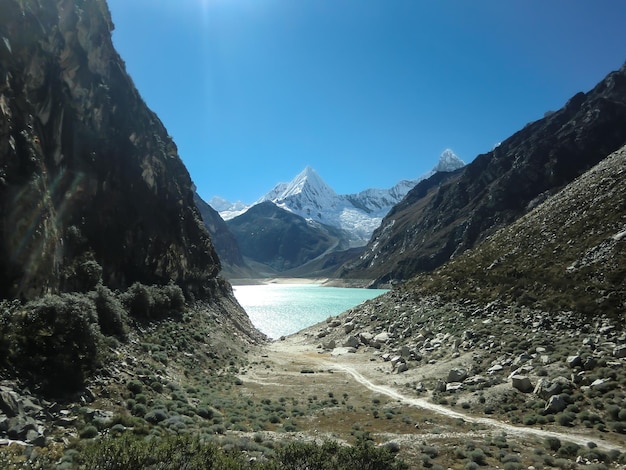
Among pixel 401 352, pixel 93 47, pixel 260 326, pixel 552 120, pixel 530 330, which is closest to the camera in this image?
pixel 530 330

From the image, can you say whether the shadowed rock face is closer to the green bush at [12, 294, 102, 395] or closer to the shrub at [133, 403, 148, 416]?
the green bush at [12, 294, 102, 395]

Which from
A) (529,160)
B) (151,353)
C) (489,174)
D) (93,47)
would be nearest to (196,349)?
(151,353)

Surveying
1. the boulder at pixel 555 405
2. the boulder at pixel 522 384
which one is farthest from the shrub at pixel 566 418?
the boulder at pixel 522 384

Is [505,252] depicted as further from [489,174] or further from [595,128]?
[489,174]

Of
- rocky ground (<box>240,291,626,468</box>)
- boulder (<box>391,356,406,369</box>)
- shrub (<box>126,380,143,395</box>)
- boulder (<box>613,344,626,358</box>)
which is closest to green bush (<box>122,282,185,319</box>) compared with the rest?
rocky ground (<box>240,291,626,468</box>)

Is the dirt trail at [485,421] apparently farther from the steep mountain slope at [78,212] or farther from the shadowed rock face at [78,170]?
the shadowed rock face at [78,170]

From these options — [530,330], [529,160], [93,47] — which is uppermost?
[529,160]
